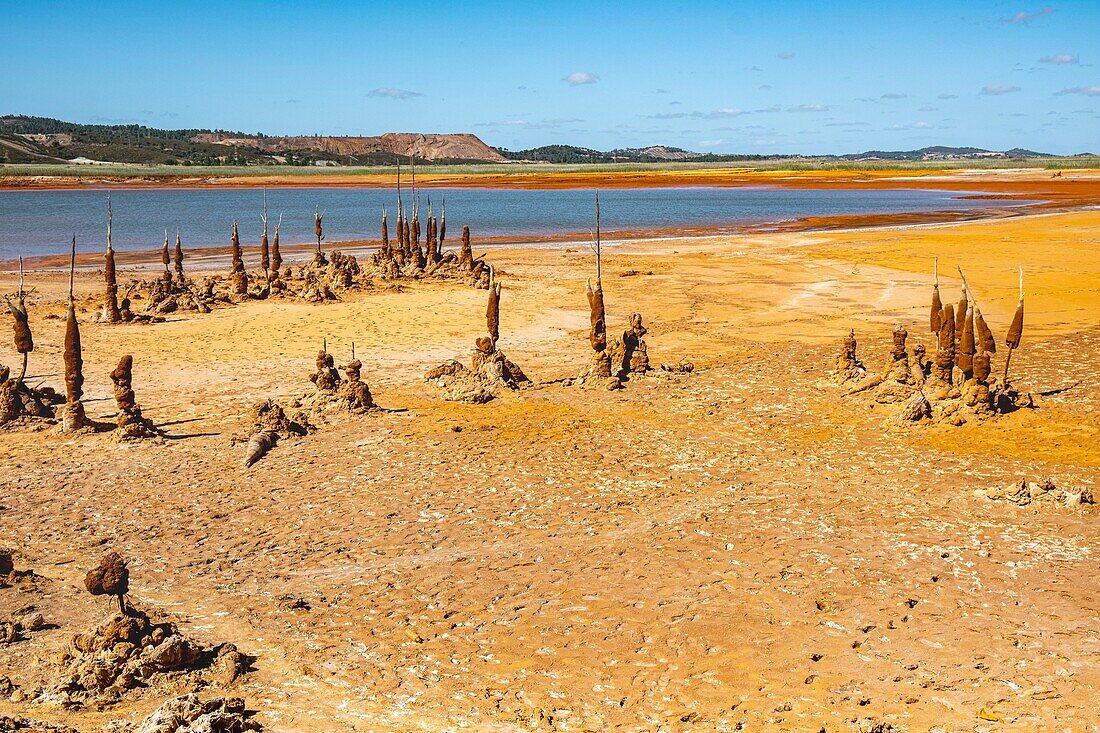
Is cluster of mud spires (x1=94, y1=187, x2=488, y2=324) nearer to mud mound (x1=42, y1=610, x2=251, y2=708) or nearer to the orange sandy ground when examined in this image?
the orange sandy ground

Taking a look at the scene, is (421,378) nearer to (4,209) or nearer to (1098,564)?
(1098,564)

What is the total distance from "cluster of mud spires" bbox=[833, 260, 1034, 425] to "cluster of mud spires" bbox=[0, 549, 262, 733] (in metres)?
9.92

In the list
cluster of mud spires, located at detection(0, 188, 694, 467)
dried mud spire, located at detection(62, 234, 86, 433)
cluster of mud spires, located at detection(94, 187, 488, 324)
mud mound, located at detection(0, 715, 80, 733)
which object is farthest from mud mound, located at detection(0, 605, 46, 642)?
cluster of mud spires, located at detection(94, 187, 488, 324)

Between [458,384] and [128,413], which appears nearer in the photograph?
[128,413]

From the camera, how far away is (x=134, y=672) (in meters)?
7.08

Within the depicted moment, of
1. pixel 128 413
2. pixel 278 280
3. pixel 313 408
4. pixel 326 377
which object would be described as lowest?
pixel 313 408

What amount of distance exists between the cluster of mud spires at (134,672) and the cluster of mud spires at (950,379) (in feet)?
32.5

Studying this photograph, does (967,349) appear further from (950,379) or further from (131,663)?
(131,663)

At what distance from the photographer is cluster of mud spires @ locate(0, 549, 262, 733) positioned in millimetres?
6395

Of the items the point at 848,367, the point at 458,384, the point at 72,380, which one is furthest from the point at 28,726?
the point at 848,367

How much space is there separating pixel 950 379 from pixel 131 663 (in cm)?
1216

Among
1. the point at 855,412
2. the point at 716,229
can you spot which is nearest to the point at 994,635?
the point at 855,412

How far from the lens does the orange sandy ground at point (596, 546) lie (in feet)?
23.0

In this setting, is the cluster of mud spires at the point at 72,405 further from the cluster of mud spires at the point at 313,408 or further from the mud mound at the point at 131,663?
the mud mound at the point at 131,663
